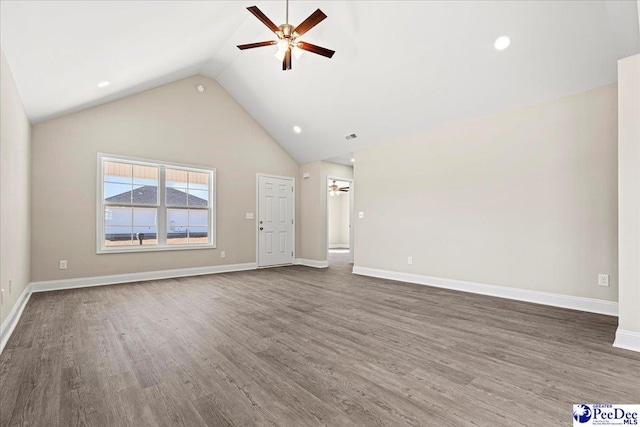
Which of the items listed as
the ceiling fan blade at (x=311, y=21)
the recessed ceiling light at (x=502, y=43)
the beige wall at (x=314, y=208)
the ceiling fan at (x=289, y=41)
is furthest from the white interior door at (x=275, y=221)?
the recessed ceiling light at (x=502, y=43)

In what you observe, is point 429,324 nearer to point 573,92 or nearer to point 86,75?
point 573,92

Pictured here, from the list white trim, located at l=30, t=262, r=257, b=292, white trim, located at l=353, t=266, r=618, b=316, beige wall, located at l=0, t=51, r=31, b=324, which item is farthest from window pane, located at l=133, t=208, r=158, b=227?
white trim, located at l=353, t=266, r=618, b=316

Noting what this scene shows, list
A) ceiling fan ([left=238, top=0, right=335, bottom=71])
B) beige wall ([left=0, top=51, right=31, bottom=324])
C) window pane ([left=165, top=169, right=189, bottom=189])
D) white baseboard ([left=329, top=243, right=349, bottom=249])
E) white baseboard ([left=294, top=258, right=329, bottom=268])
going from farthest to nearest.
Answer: white baseboard ([left=329, top=243, right=349, bottom=249]) → white baseboard ([left=294, top=258, right=329, bottom=268]) → window pane ([left=165, top=169, right=189, bottom=189]) → ceiling fan ([left=238, top=0, right=335, bottom=71]) → beige wall ([left=0, top=51, right=31, bottom=324])

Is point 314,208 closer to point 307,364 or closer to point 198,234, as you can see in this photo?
point 198,234

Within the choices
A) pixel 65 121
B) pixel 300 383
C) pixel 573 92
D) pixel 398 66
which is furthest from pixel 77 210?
pixel 573 92

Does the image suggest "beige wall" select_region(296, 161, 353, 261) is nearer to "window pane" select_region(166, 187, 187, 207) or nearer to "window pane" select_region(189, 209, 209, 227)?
"window pane" select_region(189, 209, 209, 227)

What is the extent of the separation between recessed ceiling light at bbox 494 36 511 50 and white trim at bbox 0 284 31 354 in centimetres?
556

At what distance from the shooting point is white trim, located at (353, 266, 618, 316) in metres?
3.55

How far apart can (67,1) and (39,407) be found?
8.80ft

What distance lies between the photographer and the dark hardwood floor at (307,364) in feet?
5.53

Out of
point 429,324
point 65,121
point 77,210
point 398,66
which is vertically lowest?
point 429,324

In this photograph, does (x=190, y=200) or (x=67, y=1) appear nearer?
(x=67, y=1)

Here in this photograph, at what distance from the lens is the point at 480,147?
15.1ft

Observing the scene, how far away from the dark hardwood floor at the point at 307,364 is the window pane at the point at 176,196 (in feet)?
7.57
